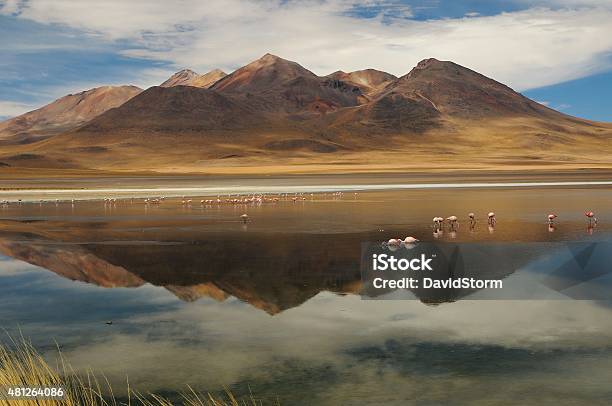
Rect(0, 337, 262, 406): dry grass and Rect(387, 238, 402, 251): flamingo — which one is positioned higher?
Rect(387, 238, 402, 251): flamingo

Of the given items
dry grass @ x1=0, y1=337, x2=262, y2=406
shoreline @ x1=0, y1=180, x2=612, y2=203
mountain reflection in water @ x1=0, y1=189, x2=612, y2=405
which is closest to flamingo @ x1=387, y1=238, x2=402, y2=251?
mountain reflection in water @ x1=0, y1=189, x2=612, y2=405

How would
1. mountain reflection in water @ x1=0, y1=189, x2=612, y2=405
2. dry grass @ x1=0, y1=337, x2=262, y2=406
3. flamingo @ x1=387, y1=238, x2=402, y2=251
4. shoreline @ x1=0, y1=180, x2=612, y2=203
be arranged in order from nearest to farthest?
1. dry grass @ x1=0, y1=337, x2=262, y2=406
2. mountain reflection in water @ x1=0, y1=189, x2=612, y2=405
3. flamingo @ x1=387, y1=238, x2=402, y2=251
4. shoreline @ x1=0, y1=180, x2=612, y2=203

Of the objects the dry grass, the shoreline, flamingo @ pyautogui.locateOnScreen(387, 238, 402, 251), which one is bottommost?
the dry grass

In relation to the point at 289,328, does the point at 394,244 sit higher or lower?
higher

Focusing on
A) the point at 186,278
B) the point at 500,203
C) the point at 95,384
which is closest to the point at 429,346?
the point at 95,384

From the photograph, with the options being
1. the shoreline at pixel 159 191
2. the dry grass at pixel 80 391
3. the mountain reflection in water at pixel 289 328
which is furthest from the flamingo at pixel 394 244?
the shoreline at pixel 159 191

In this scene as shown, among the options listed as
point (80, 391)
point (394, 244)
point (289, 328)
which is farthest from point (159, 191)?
point (80, 391)

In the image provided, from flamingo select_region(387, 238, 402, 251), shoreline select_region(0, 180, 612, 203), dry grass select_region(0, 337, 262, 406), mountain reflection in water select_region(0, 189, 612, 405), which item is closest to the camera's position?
dry grass select_region(0, 337, 262, 406)

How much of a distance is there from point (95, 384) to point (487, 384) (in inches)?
186

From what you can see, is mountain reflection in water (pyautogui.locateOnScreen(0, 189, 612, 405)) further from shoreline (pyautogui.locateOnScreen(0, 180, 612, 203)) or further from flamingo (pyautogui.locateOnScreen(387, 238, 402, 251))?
shoreline (pyautogui.locateOnScreen(0, 180, 612, 203))

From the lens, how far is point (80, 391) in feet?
28.0

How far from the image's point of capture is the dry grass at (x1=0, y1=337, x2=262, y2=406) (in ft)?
24.7

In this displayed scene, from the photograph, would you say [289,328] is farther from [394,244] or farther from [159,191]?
[159,191]

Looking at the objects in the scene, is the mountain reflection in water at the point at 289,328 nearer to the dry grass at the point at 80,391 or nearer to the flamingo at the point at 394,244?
the dry grass at the point at 80,391
